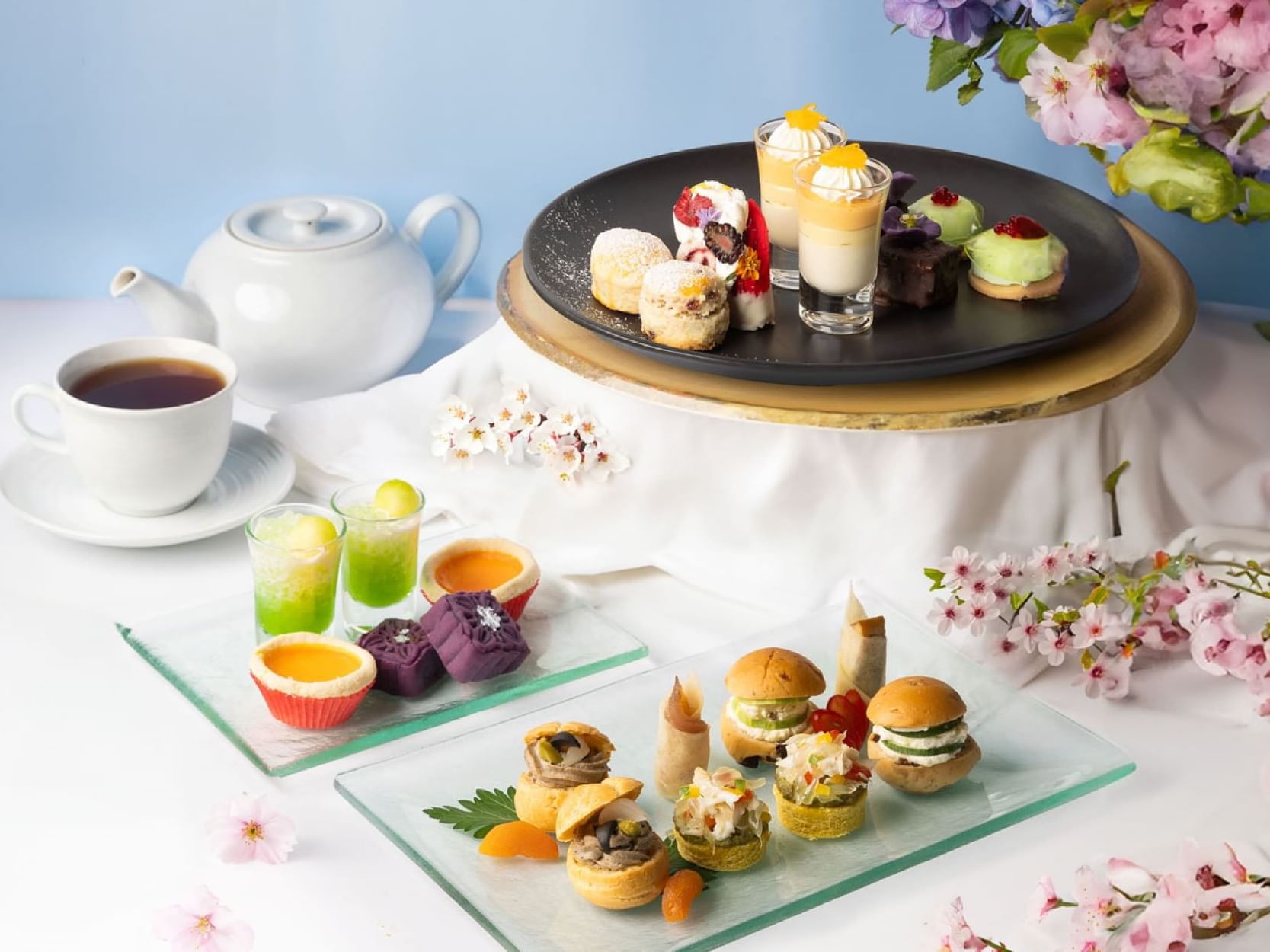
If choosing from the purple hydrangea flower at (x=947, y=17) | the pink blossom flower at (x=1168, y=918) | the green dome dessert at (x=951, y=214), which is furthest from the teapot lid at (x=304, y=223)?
the pink blossom flower at (x=1168, y=918)

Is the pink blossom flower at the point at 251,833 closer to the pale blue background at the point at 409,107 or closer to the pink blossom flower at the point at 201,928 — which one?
the pink blossom flower at the point at 201,928

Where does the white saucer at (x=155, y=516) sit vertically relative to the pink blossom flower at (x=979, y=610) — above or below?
below

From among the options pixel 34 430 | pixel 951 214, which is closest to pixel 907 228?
pixel 951 214

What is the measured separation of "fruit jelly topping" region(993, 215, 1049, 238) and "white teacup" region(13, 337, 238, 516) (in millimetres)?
757

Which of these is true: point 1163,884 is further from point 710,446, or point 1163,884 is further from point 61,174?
point 61,174

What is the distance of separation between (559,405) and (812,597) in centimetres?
34

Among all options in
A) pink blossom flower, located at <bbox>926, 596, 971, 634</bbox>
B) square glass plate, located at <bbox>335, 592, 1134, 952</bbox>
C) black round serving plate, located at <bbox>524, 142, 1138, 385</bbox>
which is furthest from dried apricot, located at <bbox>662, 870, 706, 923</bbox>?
black round serving plate, located at <bbox>524, 142, 1138, 385</bbox>

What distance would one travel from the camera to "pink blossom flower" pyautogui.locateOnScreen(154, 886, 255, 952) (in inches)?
44.2

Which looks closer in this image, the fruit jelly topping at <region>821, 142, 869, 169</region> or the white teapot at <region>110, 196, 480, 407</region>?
the fruit jelly topping at <region>821, 142, 869, 169</region>

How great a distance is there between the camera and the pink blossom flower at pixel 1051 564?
1419 mm

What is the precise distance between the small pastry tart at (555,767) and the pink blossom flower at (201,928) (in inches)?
8.7

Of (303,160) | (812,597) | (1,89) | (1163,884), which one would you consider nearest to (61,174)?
(1,89)

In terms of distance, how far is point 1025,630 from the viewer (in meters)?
1.41

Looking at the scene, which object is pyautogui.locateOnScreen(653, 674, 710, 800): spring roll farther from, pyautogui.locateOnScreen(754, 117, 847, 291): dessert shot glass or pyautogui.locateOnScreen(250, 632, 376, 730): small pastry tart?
pyautogui.locateOnScreen(754, 117, 847, 291): dessert shot glass
